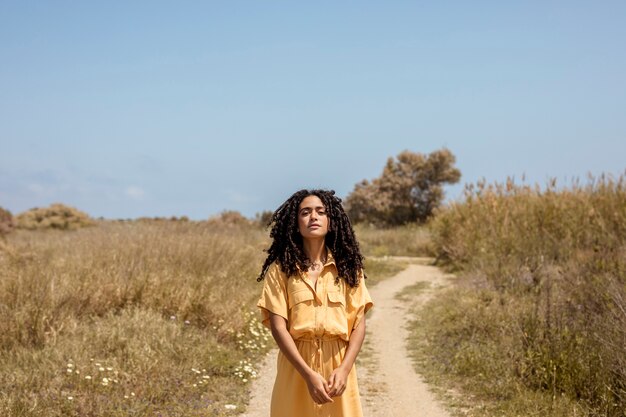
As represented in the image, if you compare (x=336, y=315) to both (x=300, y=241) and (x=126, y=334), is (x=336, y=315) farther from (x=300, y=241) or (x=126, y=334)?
(x=126, y=334)

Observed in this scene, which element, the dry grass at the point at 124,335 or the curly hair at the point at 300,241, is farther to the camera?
the dry grass at the point at 124,335

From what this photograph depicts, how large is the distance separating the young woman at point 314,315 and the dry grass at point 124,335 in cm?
323

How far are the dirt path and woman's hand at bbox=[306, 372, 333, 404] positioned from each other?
138 inches

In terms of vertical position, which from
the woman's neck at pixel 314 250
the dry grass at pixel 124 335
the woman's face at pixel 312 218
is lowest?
the dry grass at pixel 124 335

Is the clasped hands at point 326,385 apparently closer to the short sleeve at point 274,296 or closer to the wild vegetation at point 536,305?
the short sleeve at point 274,296

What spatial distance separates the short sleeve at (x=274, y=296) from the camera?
3689 mm

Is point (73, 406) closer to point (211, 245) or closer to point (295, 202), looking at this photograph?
point (295, 202)

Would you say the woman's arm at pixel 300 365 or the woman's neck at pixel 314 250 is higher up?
the woman's neck at pixel 314 250

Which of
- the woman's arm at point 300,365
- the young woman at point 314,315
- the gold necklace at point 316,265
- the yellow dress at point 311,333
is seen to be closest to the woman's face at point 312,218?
the young woman at point 314,315

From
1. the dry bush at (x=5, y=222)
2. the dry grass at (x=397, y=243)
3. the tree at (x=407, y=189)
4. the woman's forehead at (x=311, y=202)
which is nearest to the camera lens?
the woman's forehead at (x=311, y=202)

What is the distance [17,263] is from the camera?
11.4m

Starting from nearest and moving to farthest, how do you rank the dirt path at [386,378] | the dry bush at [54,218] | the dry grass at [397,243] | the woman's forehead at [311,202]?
1. the woman's forehead at [311,202]
2. the dirt path at [386,378]
3. the dry grass at [397,243]
4. the dry bush at [54,218]

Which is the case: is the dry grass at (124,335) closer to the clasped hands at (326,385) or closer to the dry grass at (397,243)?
the clasped hands at (326,385)

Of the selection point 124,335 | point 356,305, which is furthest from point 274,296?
point 124,335
